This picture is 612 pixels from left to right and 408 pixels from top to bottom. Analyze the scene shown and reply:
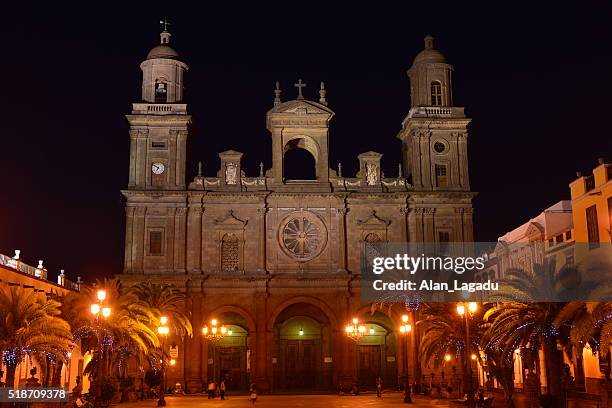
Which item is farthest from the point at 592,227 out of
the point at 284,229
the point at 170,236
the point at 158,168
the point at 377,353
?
the point at 158,168

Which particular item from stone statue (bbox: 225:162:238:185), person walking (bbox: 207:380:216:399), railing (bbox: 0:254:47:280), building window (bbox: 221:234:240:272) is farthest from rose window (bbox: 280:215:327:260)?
railing (bbox: 0:254:47:280)

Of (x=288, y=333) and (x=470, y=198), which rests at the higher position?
(x=470, y=198)

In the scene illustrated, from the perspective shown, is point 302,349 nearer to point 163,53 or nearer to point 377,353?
A: point 377,353

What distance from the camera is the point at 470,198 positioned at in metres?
62.2

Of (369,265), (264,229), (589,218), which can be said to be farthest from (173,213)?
(589,218)

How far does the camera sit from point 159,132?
2464 inches

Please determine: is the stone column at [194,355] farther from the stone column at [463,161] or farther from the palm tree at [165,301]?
the stone column at [463,161]

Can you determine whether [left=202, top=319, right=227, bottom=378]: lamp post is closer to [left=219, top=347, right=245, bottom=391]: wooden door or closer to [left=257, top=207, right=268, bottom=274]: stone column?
[left=219, top=347, right=245, bottom=391]: wooden door

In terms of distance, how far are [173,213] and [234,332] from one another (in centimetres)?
1082

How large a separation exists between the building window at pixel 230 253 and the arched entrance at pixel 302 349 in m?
5.51

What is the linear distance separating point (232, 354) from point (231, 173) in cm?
1451

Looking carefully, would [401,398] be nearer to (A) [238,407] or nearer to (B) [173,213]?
(A) [238,407]

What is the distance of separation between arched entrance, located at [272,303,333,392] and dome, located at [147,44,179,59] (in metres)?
22.4

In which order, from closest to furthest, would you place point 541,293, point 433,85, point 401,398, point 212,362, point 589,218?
1. point 541,293
2. point 589,218
3. point 401,398
4. point 212,362
5. point 433,85
